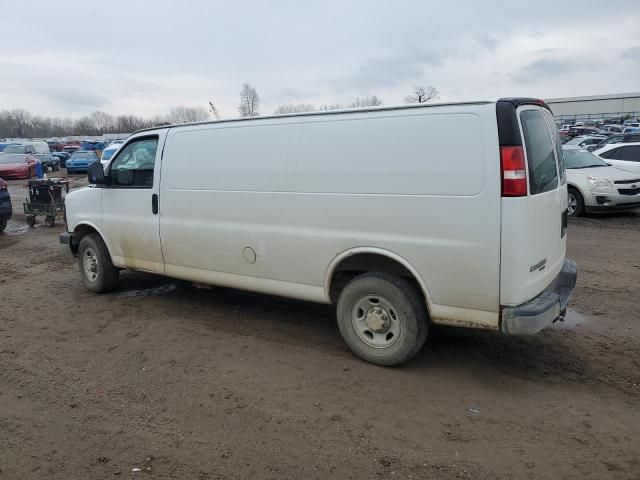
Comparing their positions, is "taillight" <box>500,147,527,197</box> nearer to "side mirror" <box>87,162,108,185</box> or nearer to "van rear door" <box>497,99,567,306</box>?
"van rear door" <box>497,99,567,306</box>

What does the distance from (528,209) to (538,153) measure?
1.74 ft

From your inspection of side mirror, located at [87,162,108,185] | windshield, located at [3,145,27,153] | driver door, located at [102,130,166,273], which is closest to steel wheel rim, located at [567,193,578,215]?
driver door, located at [102,130,166,273]

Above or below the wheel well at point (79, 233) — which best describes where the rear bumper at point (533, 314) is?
below

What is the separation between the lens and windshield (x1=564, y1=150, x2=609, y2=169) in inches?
493

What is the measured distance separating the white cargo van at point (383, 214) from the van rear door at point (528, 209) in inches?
0.5

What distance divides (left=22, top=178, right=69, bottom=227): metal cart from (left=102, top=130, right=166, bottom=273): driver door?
7.58 m

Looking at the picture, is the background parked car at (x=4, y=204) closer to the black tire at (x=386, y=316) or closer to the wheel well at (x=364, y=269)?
the wheel well at (x=364, y=269)

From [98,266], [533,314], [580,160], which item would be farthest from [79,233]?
[580,160]

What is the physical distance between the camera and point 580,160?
12.7 m

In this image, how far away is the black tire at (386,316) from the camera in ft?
13.6

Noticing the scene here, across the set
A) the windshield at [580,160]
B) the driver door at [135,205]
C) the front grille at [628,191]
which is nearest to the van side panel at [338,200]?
the driver door at [135,205]

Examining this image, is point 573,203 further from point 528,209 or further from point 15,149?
point 15,149

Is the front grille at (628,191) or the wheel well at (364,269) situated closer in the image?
the wheel well at (364,269)

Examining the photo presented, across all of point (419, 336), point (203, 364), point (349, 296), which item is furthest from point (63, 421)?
point (419, 336)
